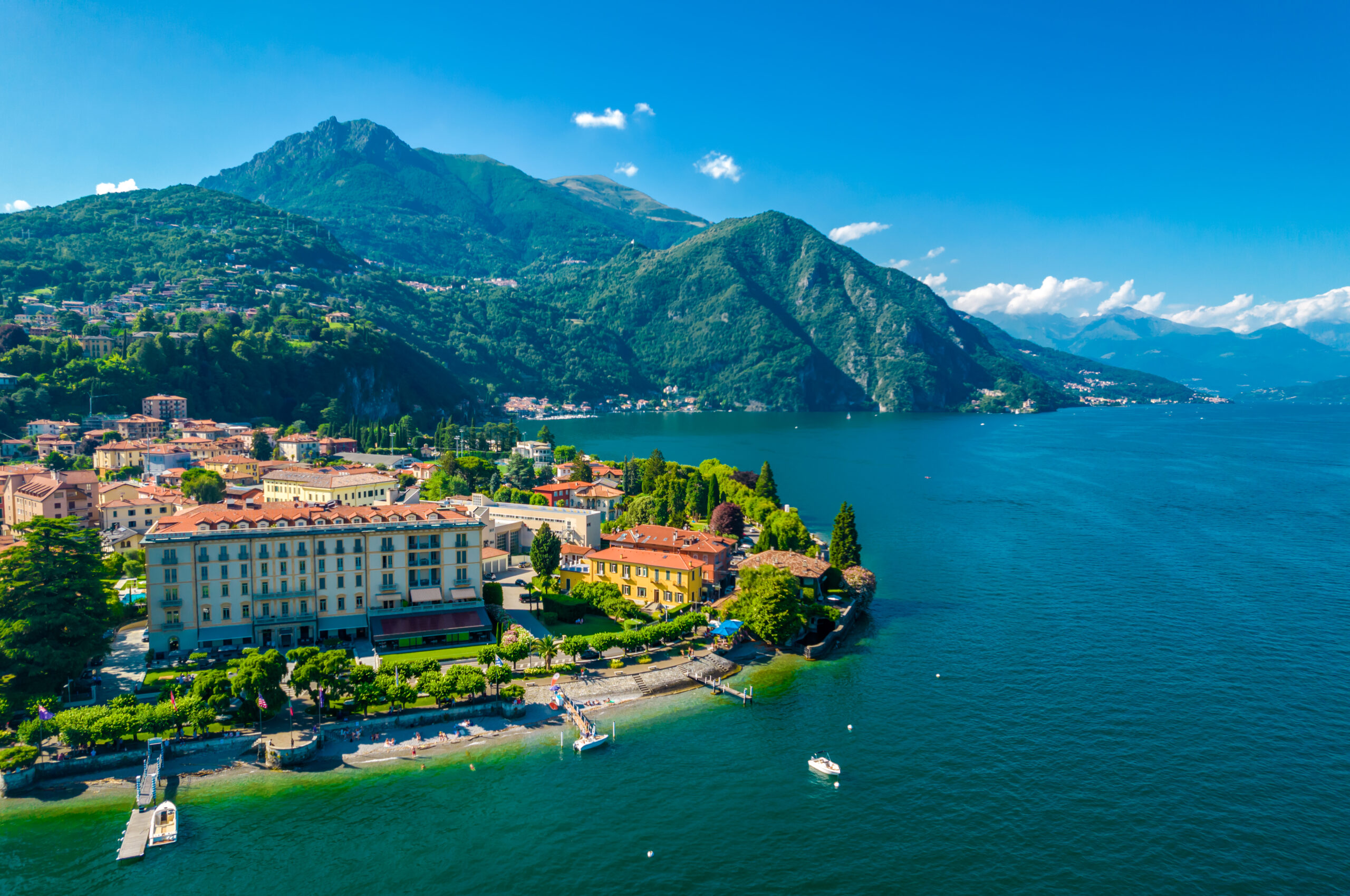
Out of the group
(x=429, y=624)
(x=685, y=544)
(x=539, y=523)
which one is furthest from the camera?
(x=539, y=523)

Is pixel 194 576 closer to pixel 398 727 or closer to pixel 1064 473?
pixel 398 727

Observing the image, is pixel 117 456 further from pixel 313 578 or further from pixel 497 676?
pixel 497 676

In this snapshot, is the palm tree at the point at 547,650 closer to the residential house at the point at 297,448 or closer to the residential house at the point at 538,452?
the residential house at the point at 297,448

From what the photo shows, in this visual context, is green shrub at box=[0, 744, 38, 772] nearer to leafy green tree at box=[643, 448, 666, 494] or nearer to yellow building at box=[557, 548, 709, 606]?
yellow building at box=[557, 548, 709, 606]

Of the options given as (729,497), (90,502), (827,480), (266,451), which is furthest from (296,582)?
(827,480)

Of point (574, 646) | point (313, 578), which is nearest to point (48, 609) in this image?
point (313, 578)

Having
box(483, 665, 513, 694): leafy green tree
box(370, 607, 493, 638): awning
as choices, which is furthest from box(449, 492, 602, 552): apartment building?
Result: box(483, 665, 513, 694): leafy green tree
